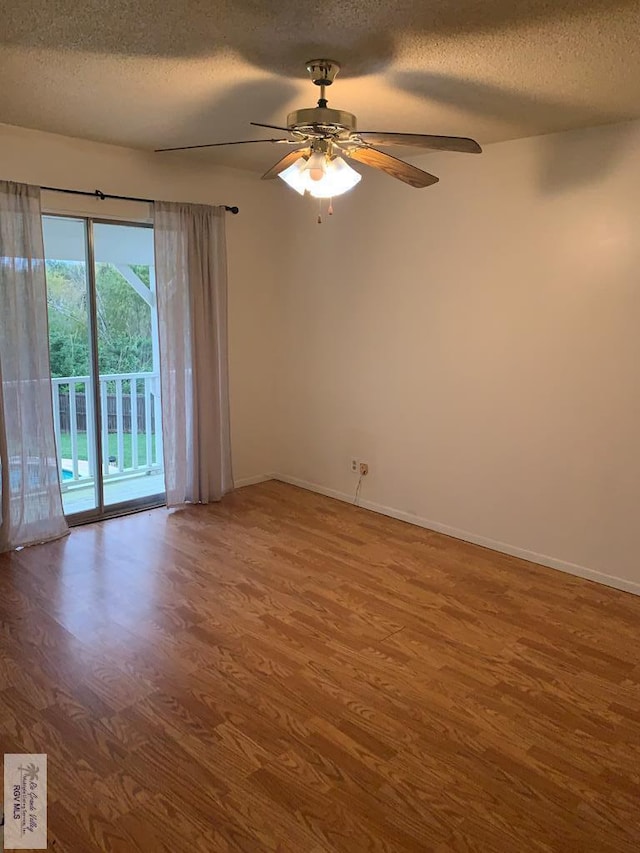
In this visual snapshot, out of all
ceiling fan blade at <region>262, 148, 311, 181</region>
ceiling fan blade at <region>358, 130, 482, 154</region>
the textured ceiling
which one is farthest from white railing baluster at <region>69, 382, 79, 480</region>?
ceiling fan blade at <region>358, 130, 482, 154</region>

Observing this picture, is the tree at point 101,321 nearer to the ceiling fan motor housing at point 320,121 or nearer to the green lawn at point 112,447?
the green lawn at point 112,447

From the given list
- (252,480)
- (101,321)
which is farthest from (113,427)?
(252,480)

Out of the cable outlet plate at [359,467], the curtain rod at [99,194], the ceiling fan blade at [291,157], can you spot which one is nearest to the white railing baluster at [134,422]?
the curtain rod at [99,194]

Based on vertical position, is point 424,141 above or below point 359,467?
above

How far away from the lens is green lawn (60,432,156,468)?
505cm

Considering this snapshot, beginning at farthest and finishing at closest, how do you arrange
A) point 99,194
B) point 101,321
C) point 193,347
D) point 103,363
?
point 103,363, point 101,321, point 193,347, point 99,194

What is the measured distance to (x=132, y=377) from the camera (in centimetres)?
522

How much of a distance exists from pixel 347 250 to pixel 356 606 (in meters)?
2.59

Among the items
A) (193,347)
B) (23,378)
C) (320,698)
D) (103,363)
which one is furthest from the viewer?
(103,363)

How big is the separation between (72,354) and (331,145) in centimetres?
293

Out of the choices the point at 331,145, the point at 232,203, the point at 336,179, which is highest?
the point at 232,203

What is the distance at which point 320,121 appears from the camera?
7.65ft

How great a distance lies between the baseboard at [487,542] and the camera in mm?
3492

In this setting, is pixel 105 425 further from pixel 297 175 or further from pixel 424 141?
pixel 424 141
